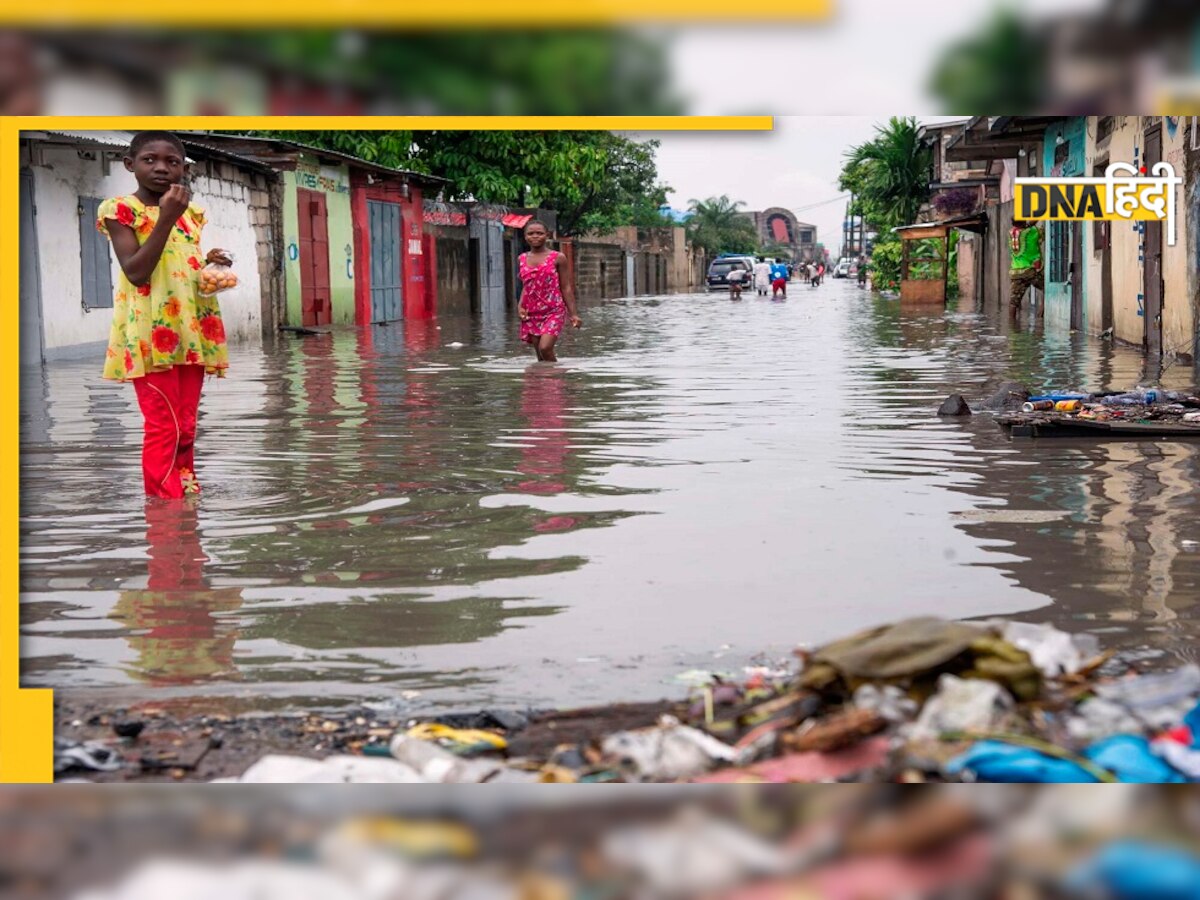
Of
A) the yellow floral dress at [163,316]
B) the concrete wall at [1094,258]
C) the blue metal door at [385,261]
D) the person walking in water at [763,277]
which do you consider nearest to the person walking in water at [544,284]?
the concrete wall at [1094,258]

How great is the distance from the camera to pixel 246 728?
449 centimetres

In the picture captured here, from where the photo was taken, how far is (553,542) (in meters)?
6.80

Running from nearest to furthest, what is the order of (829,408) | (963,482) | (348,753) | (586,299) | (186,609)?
(348,753), (186,609), (963,482), (829,408), (586,299)

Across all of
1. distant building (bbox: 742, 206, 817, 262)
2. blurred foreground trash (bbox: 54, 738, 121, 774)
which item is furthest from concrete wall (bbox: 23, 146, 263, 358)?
distant building (bbox: 742, 206, 817, 262)

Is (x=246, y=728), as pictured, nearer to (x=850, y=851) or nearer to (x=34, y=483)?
(x=850, y=851)

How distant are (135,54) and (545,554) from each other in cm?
325

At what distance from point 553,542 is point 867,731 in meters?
2.75

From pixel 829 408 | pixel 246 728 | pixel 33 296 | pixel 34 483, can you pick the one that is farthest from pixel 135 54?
pixel 33 296

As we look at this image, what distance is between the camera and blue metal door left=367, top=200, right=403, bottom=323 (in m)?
32.1

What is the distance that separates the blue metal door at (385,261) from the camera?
3212 cm

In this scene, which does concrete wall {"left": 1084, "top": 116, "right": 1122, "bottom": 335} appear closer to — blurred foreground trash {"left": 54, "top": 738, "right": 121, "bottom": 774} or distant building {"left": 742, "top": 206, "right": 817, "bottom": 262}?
blurred foreground trash {"left": 54, "top": 738, "right": 121, "bottom": 774}

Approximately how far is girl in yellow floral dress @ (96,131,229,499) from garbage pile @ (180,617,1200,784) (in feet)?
11.0

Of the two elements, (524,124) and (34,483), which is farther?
(34,483)

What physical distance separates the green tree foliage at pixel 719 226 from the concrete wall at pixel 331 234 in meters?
56.9
